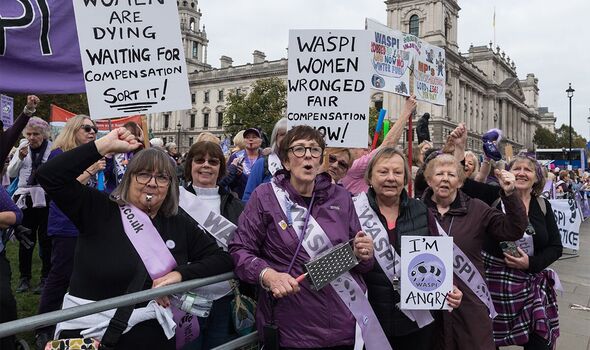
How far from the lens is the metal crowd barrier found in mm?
1672

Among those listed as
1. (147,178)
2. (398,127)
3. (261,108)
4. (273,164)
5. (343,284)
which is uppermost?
(261,108)

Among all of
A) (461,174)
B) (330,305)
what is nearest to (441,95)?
(461,174)

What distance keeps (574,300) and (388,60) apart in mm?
4362

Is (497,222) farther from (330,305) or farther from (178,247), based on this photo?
(178,247)

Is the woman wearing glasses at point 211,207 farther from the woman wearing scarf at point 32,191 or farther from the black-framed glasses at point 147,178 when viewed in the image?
the woman wearing scarf at point 32,191

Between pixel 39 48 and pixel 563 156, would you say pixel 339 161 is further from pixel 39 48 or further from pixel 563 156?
pixel 563 156

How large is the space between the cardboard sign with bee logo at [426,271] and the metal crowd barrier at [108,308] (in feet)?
3.06

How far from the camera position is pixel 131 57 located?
3.55 metres

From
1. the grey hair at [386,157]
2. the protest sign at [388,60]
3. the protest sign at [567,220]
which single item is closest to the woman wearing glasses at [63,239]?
the grey hair at [386,157]

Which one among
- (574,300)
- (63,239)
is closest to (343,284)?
(63,239)

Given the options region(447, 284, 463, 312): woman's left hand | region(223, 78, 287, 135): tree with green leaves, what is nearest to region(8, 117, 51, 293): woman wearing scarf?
region(447, 284, 463, 312): woman's left hand

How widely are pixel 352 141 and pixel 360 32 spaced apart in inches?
38.2

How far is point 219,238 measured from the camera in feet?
10.4

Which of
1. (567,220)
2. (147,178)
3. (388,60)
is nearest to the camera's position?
(147,178)
